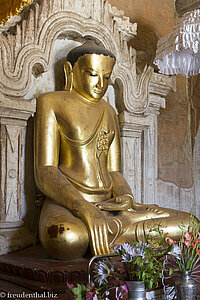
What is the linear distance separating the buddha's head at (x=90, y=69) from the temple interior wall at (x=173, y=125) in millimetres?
1243

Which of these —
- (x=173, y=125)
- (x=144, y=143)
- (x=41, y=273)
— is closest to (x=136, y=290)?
(x=41, y=273)

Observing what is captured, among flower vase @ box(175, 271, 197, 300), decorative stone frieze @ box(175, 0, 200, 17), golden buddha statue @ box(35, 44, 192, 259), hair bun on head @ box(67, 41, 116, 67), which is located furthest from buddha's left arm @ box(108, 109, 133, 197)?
decorative stone frieze @ box(175, 0, 200, 17)

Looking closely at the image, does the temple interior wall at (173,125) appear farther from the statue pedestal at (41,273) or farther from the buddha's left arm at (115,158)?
the statue pedestal at (41,273)

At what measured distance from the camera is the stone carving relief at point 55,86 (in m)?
3.64

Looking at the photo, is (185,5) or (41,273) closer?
(41,273)

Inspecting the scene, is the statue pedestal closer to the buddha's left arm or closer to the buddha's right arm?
the buddha's right arm

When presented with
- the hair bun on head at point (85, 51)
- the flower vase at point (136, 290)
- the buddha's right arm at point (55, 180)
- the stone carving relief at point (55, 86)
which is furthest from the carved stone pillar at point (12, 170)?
the flower vase at point (136, 290)

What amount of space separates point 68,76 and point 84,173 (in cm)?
98

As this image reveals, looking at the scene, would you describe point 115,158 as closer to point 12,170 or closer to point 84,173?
point 84,173

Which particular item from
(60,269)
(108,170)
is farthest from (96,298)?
(108,170)

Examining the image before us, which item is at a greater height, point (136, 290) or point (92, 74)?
point (92, 74)

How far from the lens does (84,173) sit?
3752 millimetres

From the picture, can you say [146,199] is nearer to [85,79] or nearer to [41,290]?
[85,79]

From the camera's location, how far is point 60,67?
169 inches
